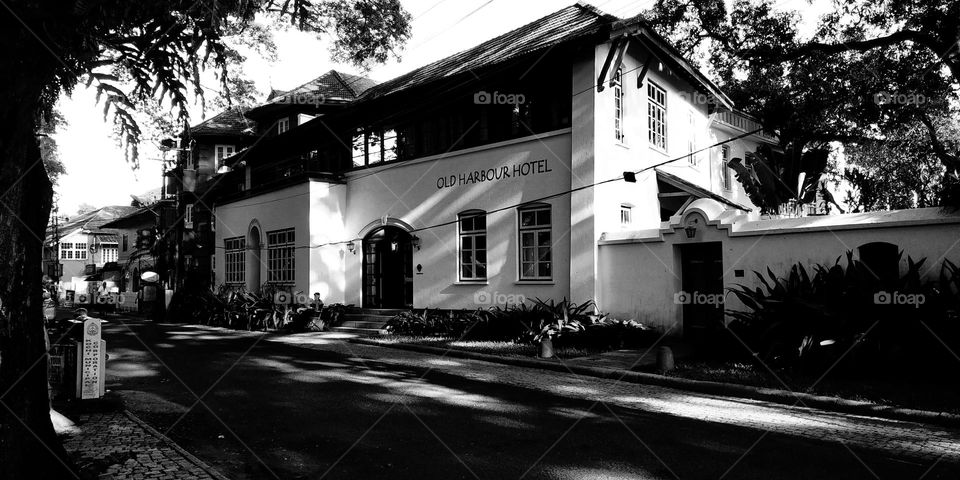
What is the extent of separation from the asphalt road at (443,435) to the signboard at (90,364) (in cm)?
55

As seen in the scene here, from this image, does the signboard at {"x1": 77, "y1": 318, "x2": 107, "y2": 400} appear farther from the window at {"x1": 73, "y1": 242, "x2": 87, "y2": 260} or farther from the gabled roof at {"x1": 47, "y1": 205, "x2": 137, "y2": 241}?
the window at {"x1": 73, "y1": 242, "x2": 87, "y2": 260}

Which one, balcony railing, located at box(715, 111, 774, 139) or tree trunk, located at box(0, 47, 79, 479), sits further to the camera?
balcony railing, located at box(715, 111, 774, 139)

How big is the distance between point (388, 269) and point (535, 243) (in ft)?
21.7

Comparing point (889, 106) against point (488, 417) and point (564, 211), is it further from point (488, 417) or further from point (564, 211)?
point (488, 417)

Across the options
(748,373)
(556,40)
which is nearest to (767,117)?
(556,40)

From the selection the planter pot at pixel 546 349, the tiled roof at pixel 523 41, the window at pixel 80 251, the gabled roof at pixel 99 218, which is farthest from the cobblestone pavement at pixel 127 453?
the window at pixel 80 251

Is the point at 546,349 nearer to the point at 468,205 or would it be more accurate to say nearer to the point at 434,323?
the point at 434,323

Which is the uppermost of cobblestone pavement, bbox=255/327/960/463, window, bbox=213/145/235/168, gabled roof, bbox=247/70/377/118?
gabled roof, bbox=247/70/377/118

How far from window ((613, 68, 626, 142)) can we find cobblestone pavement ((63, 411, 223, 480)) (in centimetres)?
1183

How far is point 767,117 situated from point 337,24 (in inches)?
641

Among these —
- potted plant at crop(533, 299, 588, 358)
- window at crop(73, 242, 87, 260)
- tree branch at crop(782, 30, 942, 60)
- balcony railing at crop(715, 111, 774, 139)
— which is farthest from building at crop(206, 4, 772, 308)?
window at crop(73, 242, 87, 260)

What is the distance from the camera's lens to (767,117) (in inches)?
878

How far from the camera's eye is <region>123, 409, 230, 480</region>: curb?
4875 mm

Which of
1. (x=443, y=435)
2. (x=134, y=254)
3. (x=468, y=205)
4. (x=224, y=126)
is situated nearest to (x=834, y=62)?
(x=468, y=205)
